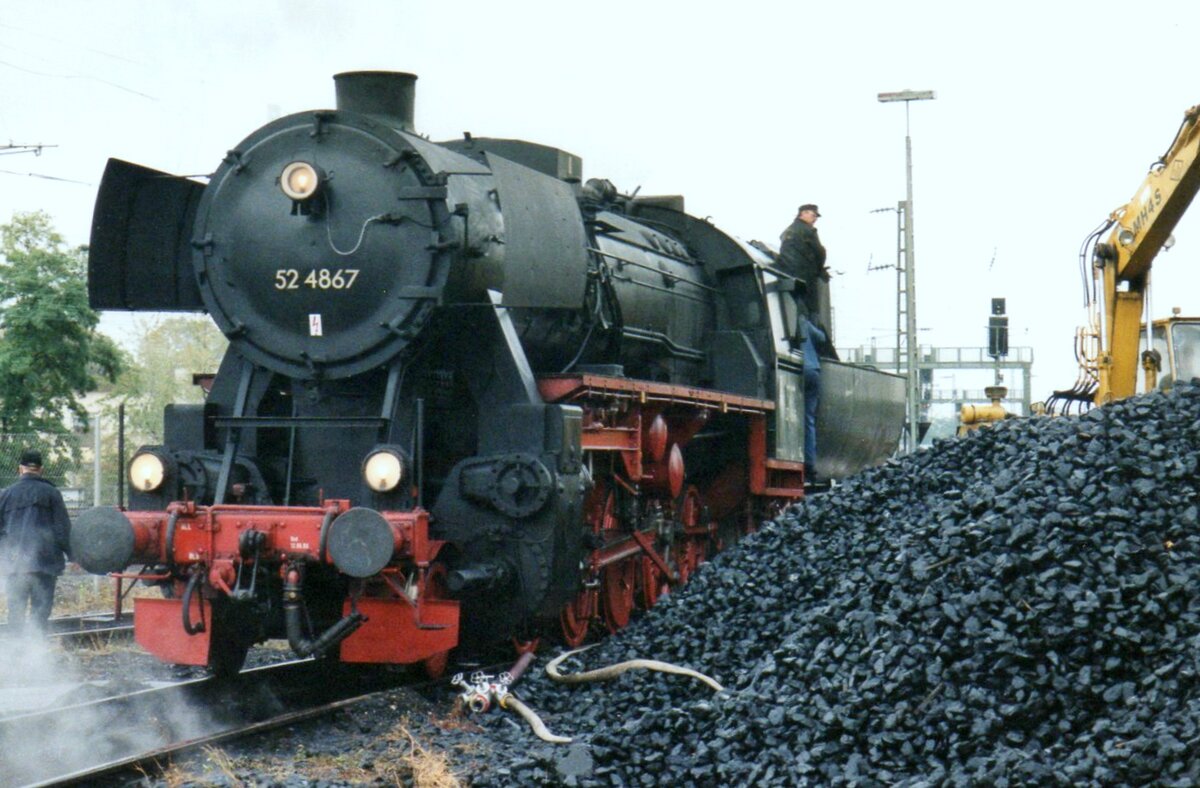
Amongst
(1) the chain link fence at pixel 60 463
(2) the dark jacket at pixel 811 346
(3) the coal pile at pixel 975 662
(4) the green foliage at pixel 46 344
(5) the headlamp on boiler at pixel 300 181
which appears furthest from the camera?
(4) the green foliage at pixel 46 344

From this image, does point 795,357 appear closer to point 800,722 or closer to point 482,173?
point 482,173

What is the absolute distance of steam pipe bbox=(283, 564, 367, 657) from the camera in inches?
277

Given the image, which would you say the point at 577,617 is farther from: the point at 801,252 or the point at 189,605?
the point at 801,252

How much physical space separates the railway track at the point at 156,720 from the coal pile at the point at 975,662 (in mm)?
1245

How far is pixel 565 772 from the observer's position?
5.71 metres

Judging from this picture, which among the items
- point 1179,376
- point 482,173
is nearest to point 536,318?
point 482,173

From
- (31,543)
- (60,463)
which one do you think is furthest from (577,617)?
(60,463)

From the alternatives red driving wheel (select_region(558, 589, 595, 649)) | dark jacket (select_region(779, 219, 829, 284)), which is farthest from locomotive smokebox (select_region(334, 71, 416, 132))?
dark jacket (select_region(779, 219, 829, 284))

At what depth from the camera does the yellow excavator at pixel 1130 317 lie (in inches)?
565

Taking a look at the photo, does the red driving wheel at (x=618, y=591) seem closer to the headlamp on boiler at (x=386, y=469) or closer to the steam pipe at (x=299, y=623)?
the headlamp on boiler at (x=386, y=469)

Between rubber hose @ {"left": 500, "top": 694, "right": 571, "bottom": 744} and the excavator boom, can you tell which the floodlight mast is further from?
rubber hose @ {"left": 500, "top": 694, "right": 571, "bottom": 744}

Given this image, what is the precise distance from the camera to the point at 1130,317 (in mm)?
14844

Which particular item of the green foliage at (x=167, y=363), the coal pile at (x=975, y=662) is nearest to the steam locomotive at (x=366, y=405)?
the coal pile at (x=975, y=662)

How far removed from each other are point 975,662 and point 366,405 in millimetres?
3925
